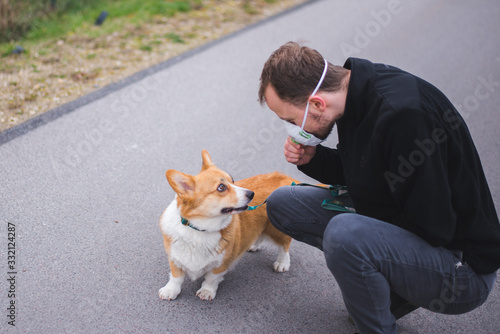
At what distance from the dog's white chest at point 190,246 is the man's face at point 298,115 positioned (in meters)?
0.81

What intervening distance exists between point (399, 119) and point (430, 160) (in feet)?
0.66

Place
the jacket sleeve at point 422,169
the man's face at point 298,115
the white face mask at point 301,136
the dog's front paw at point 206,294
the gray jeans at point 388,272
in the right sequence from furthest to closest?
the dog's front paw at point 206,294
the white face mask at point 301,136
the man's face at point 298,115
the gray jeans at point 388,272
the jacket sleeve at point 422,169

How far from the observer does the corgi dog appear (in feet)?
7.93

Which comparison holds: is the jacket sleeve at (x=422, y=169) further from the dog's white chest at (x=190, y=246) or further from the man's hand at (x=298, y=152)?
the dog's white chest at (x=190, y=246)

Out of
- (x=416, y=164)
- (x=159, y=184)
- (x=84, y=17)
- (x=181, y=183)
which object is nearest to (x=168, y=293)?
(x=181, y=183)

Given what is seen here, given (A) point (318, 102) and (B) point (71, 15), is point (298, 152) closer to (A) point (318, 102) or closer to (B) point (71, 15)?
(A) point (318, 102)

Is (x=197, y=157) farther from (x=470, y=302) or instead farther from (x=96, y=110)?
(x=470, y=302)

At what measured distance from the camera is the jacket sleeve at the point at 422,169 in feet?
5.74

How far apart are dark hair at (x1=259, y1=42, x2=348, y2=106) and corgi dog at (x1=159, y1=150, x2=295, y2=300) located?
2.31 feet

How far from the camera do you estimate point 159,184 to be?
3.49 m

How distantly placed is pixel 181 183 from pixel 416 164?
1205 mm

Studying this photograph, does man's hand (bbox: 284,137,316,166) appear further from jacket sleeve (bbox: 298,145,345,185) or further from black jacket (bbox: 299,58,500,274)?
black jacket (bbox: 299,58,500,274)

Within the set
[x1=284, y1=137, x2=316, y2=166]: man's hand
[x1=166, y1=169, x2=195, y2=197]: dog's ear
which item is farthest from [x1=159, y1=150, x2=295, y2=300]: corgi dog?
[x1=284, y1=137, x2=316, y2=166]: man's hand

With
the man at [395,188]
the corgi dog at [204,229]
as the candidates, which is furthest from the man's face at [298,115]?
the corgi dog at [204,229]
